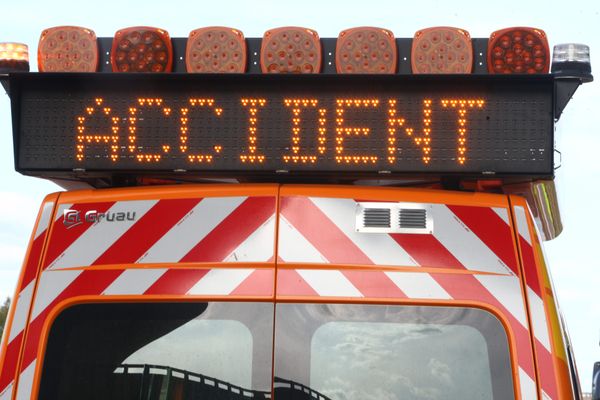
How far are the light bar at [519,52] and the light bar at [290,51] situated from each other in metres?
0.74

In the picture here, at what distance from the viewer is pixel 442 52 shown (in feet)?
15.6

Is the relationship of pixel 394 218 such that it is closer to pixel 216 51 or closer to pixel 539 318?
pixel 539 318

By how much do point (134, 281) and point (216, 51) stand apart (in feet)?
3.45

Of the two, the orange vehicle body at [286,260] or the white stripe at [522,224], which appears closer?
the orange vehicle body at [286,260]

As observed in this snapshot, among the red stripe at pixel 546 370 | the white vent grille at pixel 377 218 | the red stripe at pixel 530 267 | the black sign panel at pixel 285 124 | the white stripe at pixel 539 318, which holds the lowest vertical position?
the red stripe at pixel 546 370

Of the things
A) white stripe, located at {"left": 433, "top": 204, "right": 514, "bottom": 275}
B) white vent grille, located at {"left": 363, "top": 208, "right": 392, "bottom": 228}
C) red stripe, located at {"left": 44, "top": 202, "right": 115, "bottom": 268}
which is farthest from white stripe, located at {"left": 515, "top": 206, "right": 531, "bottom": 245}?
red stripe, located at {"left": 44, "top": 202, "right": 115, "bottom": 268}

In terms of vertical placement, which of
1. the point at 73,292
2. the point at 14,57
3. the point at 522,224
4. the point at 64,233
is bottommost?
the point at 73,292

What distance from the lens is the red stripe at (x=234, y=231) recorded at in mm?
4547

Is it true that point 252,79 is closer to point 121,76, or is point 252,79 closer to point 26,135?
point 121,76

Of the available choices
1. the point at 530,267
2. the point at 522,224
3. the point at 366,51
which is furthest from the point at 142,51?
the point at 530,267

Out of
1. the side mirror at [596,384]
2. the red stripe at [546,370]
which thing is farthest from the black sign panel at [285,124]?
the side mirror at [596,384]

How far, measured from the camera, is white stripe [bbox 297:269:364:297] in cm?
443

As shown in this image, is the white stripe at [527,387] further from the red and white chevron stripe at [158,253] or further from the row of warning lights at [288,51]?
the row of warning lights at [288,51]

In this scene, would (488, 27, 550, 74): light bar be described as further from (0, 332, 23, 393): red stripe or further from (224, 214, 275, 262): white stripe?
(0, 332, 23, 393): red stripe
